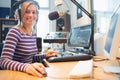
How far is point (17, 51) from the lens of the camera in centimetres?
126

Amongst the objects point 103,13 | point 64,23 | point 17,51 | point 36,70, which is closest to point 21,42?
point 17,51

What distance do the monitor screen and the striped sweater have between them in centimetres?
54

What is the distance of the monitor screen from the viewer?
1.80 meters

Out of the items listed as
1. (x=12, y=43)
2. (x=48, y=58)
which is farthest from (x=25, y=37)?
(x=48, y=58)

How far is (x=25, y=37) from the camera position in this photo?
126 centimetres

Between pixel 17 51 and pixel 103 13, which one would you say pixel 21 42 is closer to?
pixel 17 51

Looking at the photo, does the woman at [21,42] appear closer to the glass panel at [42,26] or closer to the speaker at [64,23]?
the speaker at [64,23]

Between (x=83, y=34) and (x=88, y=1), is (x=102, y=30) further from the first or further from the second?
(x=88, y=1)

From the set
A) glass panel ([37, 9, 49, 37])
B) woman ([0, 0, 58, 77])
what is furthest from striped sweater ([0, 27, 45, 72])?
glass panel ([37, 9, 49, 37])

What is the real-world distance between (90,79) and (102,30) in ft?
4.33

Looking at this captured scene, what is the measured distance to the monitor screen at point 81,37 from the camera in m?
1.80

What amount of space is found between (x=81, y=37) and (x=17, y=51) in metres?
0.87

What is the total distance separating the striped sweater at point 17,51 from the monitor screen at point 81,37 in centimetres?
54

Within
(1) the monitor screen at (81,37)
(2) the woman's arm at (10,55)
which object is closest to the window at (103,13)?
(1) the monitor screen at (81,37)
